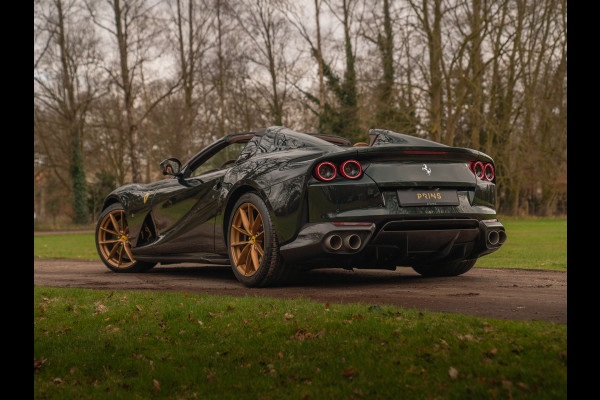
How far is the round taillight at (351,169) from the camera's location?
17.3ft

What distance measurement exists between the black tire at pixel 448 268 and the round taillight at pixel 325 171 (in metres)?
2.00

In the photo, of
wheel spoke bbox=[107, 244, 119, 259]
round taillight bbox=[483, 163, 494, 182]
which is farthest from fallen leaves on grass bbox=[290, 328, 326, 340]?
wheel spoke bbox=[107, 244, 119, 259]

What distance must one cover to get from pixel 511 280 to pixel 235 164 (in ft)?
Result: 9.68

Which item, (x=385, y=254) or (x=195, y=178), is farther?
(x=195, y=178)

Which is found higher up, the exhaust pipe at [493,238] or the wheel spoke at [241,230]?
the wheel spoke at [241,230]

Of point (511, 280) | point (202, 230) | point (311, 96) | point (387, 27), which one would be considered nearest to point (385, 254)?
point (511, 280)

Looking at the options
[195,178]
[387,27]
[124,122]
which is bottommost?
[195,178]

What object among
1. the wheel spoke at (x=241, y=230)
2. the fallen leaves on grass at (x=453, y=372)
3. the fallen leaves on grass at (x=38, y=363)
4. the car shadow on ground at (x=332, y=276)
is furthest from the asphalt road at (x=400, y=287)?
the fallen leaves on grass at (x=38, y=363)

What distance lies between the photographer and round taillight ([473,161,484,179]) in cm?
580

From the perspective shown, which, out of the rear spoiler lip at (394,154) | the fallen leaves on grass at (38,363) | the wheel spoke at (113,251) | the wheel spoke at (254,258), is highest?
the rear spoiler lip at (394,154)

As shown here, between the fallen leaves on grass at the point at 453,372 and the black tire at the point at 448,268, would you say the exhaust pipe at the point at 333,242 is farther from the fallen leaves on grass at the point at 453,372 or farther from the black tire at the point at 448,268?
the fallen leaves on grass at the point at 453,372

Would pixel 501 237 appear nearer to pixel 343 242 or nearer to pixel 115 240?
pixel 343 242
